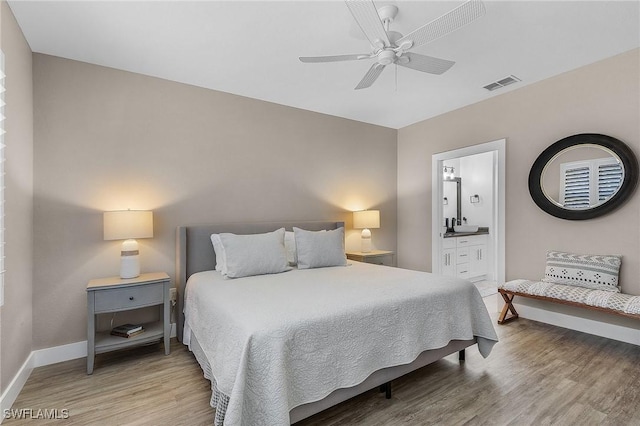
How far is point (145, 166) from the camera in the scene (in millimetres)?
3160

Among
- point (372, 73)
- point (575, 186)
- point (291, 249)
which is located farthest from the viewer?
point (291, 249)

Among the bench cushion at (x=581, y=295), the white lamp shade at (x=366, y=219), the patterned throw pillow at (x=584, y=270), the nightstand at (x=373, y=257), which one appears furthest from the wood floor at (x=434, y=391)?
the white lamp shade at (x=366, y=219)

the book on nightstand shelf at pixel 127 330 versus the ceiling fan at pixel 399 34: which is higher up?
the ceiling fan at pixel 399 34

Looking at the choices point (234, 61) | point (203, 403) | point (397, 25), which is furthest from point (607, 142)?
point (203, 403)

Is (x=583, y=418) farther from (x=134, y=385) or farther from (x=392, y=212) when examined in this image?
(x=392, y=212)

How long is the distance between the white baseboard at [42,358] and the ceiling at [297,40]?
2.55 meters

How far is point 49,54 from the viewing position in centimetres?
274

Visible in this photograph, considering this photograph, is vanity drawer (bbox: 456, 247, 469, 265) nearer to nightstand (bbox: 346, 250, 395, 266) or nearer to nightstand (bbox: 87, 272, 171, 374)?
nightstand (bbox: 346, 250, 395, 266)

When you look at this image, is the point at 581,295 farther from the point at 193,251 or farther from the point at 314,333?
the point at 193,251

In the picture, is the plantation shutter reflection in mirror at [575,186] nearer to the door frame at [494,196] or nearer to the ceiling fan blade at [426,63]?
the door frame at [494,196]

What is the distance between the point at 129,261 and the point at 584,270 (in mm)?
4306

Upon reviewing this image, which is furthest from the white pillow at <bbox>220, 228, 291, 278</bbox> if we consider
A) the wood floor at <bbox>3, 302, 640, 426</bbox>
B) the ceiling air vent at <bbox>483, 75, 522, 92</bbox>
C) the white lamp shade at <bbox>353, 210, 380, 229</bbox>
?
the ceiling air vent at <bbox>483, 75, 522, 92</bbox>

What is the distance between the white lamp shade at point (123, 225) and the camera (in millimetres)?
2699

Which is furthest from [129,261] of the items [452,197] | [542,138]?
[452,197]
